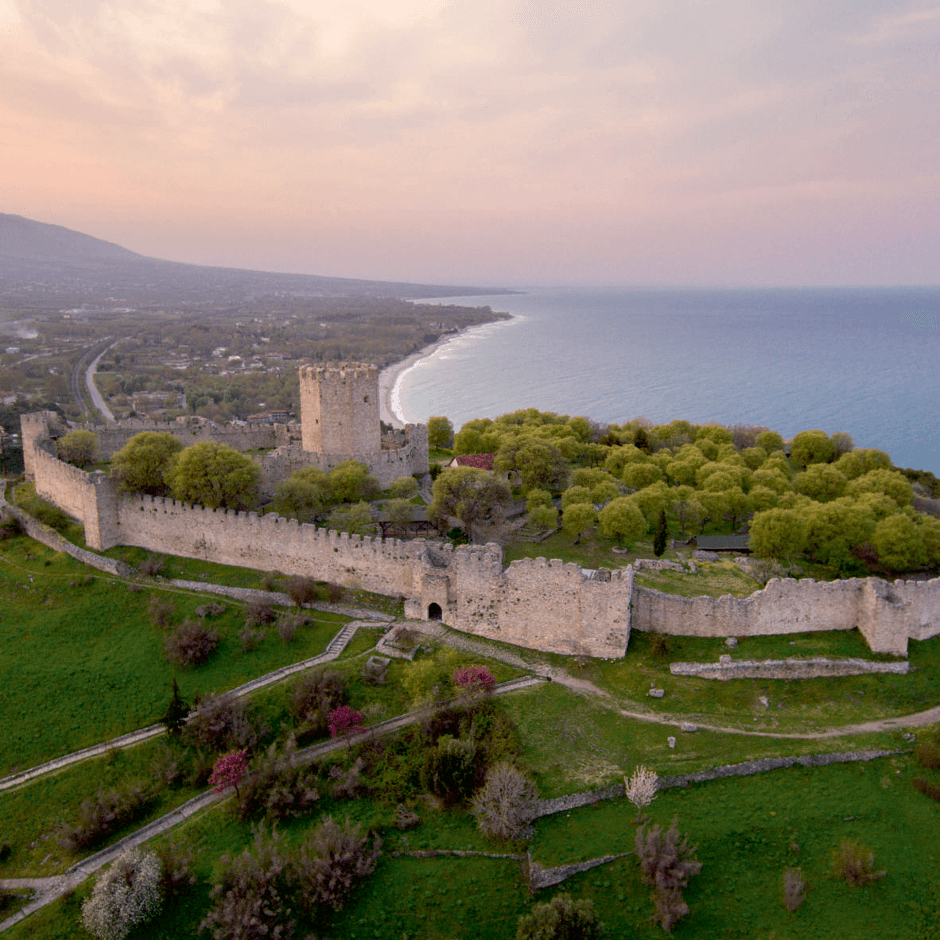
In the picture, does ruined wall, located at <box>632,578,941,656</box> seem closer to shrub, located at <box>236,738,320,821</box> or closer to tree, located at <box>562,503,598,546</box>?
tree, located at <box>562,503,598,546</box>

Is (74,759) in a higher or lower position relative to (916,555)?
lower

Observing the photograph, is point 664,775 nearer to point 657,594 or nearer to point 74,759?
point 657,594

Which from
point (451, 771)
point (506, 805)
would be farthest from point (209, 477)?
point (506, 805)

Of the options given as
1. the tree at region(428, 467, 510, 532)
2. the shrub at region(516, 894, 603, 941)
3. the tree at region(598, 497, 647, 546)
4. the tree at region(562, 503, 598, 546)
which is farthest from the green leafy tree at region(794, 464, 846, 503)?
the shrub at region(516, 894, 603, 941)

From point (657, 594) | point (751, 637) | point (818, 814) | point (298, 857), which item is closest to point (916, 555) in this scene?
point (751, 637)

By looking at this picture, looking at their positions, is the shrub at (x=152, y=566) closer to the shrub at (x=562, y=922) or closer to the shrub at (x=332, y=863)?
the shrub at (x=332, y=863)

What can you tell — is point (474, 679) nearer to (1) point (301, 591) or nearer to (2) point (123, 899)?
(1) point (301, 591)
